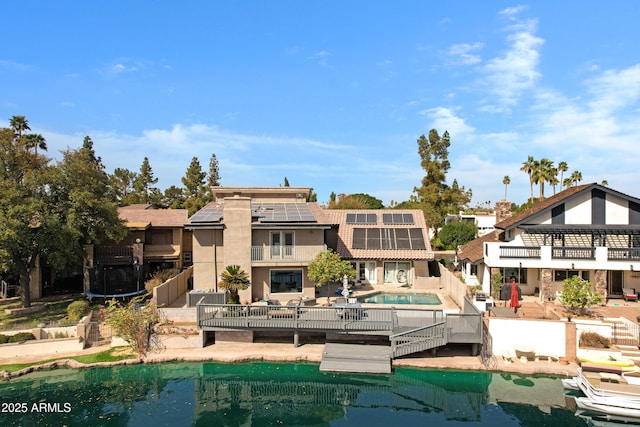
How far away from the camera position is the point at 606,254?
23.0 m

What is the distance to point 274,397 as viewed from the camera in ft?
53.1

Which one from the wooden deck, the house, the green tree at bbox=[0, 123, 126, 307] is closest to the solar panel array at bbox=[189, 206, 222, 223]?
the house

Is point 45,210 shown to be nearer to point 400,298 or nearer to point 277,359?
point 277,359

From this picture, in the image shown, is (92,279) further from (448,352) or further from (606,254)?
(606,254)

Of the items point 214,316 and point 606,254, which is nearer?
point 214,316

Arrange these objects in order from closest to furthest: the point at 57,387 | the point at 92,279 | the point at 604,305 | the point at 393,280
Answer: the point at 57,387
the point at 604,305
the point at 92,279
the point at 393,280

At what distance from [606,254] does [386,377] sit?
15567mm

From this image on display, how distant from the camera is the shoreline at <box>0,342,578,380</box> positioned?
57.2 ft

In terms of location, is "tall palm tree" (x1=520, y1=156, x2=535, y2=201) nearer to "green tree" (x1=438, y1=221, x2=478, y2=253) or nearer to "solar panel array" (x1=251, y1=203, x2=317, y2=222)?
"green tree" (x1=438, y1=221, x2=478, y2=253)

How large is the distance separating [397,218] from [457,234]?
16.3 meters

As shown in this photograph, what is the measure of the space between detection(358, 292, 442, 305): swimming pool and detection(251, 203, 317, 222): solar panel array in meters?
6.27

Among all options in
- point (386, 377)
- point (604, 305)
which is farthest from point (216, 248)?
point (604, 305)

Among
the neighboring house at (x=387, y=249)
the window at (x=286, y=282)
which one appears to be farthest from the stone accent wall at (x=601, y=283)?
the window at (x=286, y=282)

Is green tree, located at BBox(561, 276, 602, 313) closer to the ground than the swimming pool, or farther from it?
farther from it
